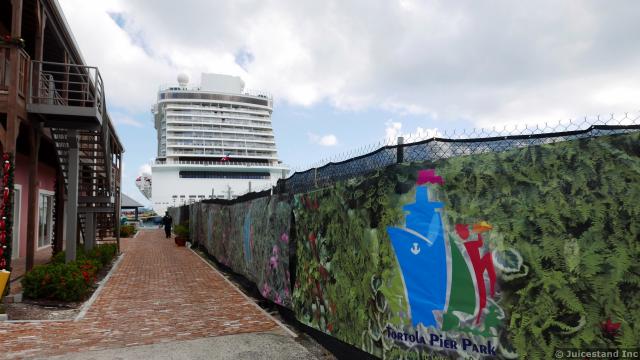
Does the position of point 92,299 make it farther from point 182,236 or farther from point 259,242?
point 182,236

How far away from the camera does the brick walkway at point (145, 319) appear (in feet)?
19.4

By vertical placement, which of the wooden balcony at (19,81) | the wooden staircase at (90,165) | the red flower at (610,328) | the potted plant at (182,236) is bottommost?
the red flower at (610,328)

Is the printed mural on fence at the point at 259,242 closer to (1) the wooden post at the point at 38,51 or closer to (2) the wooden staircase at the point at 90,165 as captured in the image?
(2) the wooden staircase at the point at 90,165

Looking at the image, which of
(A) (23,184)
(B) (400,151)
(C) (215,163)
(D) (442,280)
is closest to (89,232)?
(A) (23,184)

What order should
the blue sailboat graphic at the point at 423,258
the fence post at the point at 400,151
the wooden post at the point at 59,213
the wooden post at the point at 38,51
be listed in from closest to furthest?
the blue sailboat graphic at the point at 423,258, the fence post at the point at 400,151, the wooden post at the point at 38,51, the wooden post at the point at 59,213

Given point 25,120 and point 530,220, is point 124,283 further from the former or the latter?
point 530,220

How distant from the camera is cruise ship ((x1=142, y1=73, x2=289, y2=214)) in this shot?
198 ft

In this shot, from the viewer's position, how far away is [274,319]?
731 centimetres

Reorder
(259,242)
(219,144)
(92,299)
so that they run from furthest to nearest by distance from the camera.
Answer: (219,144), (259,242), (92,299)

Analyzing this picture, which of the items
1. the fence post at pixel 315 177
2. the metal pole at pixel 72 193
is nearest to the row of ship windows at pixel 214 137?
the metal pole at pixel 72 193

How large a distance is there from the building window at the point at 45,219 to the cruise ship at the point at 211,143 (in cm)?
3924

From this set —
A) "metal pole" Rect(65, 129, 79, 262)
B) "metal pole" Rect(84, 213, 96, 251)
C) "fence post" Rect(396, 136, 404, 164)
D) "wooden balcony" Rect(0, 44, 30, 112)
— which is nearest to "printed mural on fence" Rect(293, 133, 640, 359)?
"fence post" Rect(396, 136, 404, 164)

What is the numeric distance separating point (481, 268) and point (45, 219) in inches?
817

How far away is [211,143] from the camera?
6688cm
